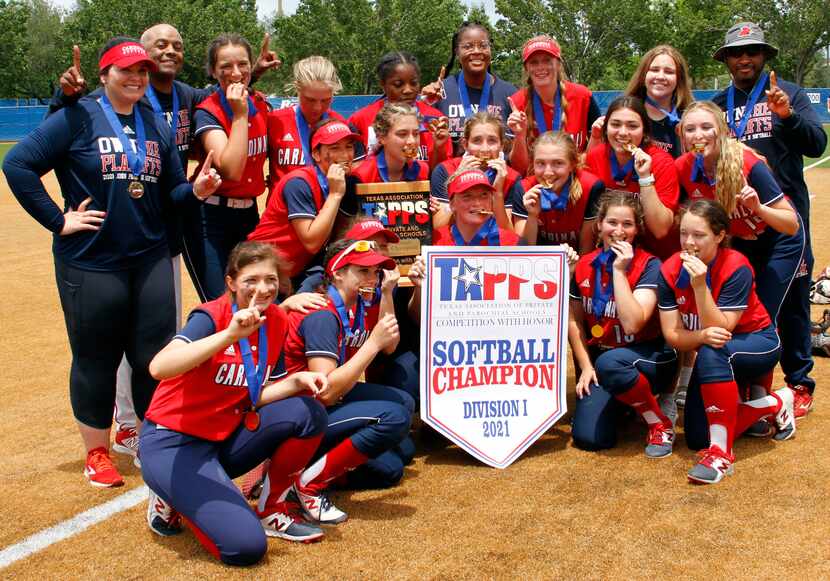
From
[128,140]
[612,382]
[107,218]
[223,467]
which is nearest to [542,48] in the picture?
[612,382]

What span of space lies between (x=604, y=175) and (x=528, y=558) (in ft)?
9.34

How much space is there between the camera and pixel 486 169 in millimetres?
5746

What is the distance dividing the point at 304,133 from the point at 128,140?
1.41m

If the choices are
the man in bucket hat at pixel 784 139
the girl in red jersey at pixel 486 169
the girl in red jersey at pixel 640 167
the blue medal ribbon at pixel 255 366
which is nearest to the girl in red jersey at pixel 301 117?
the girl in red jersey at pixel 486 169

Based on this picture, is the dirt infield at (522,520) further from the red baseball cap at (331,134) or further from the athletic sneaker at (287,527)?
the red baseball cap at (331,134)

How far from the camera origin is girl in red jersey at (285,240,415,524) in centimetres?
460

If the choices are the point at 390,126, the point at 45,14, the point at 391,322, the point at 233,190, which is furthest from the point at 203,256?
the point at 45,14

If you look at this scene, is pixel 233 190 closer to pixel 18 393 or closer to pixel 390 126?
pixel 390 126

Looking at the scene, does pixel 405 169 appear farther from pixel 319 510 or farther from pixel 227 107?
pixel 319 510

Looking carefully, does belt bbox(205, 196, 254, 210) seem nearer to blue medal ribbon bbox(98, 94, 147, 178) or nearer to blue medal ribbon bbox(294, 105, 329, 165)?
blue medal ribbon bbox(294, 105, 329, 165)

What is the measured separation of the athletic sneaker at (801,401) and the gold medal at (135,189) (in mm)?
4330

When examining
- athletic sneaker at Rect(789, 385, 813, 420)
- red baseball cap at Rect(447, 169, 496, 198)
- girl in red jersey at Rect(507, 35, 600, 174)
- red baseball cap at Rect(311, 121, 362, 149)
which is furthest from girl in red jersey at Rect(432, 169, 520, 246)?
athletic sneaker at Rect(789, 385, 813, 420)

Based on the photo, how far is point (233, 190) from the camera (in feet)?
19.5

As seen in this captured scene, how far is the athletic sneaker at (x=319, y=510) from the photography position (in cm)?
453
